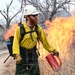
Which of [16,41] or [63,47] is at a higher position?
[16,41]

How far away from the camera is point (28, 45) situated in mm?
7219

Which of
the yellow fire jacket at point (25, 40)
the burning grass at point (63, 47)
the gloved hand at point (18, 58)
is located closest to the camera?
the gloved hand at point (18, 58)

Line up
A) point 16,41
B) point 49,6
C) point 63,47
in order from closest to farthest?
point 16,41 → point 63,47 → point 49,6

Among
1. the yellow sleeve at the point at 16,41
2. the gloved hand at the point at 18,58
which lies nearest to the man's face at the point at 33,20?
the yellow sleeve at the point at 16,41

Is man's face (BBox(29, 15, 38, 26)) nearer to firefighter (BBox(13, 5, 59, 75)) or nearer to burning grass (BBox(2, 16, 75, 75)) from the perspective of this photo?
firefighter (BBox(13, 5, 59, 75))

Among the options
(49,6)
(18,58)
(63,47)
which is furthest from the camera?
(49,6)

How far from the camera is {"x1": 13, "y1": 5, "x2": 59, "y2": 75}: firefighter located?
23.0ft

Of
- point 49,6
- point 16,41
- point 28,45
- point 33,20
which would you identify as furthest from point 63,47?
point 49,6

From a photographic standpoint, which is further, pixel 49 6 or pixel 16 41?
pixel 49 6

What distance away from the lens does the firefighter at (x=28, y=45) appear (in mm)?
7020

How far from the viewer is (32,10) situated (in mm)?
7230

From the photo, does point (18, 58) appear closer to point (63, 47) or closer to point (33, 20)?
point (33, 20)

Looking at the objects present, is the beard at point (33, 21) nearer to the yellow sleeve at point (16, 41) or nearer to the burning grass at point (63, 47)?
the yellow sleeve at point (16, 41)

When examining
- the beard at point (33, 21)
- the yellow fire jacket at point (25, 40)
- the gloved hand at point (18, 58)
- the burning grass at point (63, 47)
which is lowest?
the burning grass at point (63, 47)
